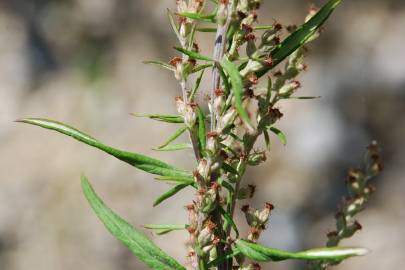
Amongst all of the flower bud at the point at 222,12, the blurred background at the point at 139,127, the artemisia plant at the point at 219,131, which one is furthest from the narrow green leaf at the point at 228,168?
the blurred background at the point at 139,127

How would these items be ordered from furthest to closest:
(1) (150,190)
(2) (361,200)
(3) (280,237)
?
(1) (150,190)
(3) (280,237)
(2) (361,200)

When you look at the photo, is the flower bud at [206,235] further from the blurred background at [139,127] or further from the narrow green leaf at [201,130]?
the blurred background at [139,127]

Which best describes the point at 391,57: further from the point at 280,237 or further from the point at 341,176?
the point at 280,237

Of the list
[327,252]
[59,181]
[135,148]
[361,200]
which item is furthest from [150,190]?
[327,252]

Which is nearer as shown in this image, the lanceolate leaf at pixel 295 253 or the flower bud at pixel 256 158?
the lanceolate leaf at pixel 295 253

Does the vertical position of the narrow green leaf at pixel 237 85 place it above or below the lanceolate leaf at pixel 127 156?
above
